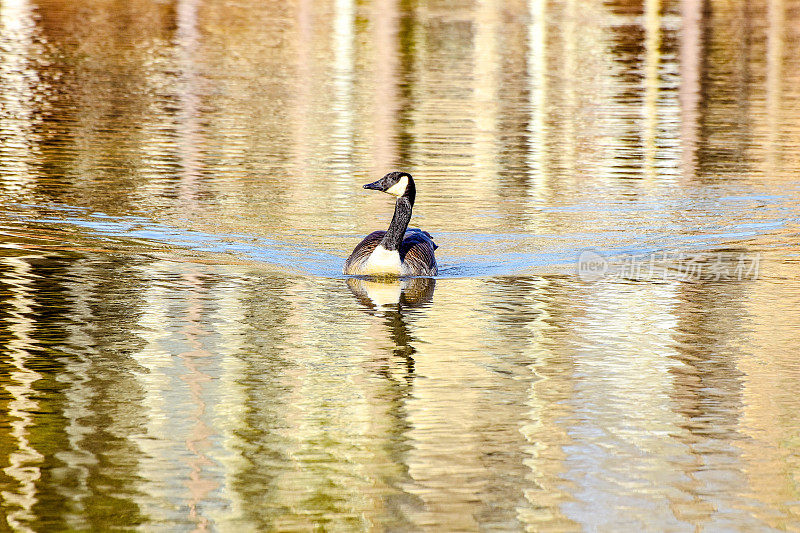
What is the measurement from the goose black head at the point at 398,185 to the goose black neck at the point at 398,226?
6cm

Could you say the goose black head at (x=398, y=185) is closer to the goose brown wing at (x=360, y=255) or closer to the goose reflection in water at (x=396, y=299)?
the goose brown wing at (x=360, y=255)

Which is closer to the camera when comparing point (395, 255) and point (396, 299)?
point (396, 299)

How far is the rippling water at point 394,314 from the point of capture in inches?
283

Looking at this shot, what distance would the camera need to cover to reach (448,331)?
1062cm

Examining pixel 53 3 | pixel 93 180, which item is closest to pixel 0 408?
pixel 93 180

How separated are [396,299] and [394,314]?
2.26 feet

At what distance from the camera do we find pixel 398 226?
13.0 meters

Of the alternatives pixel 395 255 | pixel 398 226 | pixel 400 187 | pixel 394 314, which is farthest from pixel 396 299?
pixel 400 187

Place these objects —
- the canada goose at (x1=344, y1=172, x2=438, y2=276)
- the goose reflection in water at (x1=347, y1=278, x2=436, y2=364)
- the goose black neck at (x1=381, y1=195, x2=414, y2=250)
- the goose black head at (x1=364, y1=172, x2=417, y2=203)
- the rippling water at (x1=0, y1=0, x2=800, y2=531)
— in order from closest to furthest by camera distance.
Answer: the rippling water at (x1=0, y1=0, x2=800, y2=531) < the goose reflection in water at (x1=347, y1=278, x2=436, y2=364) < the canada goose at (x1=344, y1=172, x2=438, y2=276) < the goose black neck at (x1=381, y1=195, x2=414, y2=250) < the goose black head at (x1=364, y1=172, x2=417, y2=203)

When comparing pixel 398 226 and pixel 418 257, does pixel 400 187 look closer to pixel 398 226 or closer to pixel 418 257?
pixel 398 226

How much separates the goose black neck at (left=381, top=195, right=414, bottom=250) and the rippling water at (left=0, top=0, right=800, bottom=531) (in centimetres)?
42

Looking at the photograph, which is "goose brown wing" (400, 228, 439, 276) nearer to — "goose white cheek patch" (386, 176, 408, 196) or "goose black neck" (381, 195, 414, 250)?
"goose black neck" (381, 195, 414, 250)

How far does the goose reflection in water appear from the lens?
10.5 meters

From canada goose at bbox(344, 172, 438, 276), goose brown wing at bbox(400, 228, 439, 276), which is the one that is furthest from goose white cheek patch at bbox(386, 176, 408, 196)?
goose brown wing at bbox(400, 228, 439, 276)
